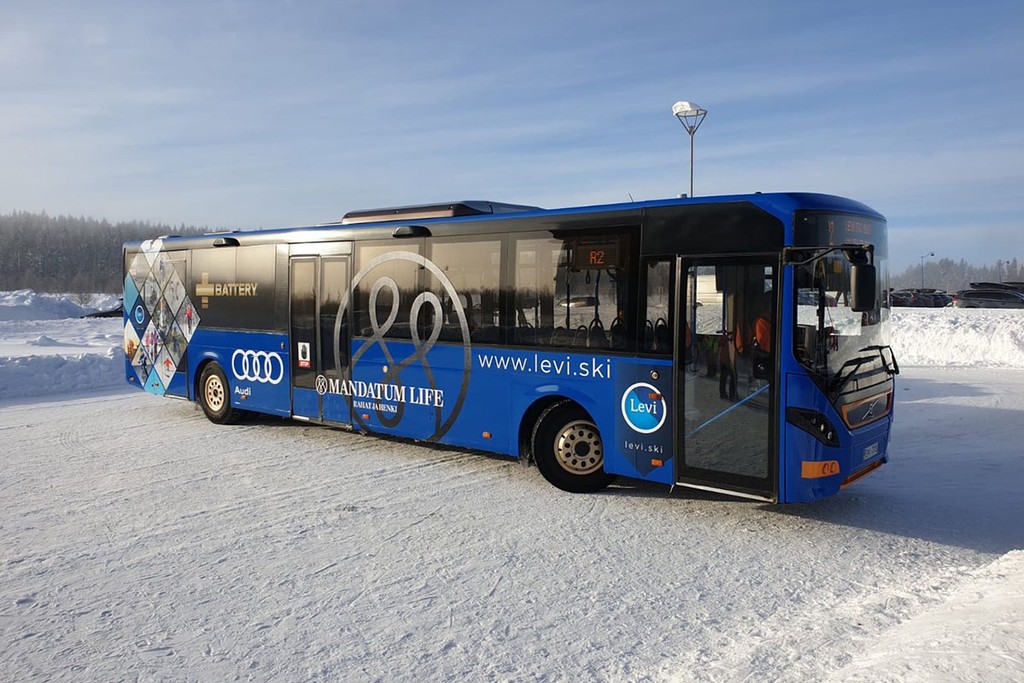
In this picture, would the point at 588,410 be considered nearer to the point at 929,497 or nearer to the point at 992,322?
the point at 929,497

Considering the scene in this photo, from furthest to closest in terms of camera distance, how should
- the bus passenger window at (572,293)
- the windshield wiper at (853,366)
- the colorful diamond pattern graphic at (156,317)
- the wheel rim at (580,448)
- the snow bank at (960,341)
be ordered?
the snow bank at (960,341), the colorful diamond pattern graphic at (156,317), the wheel rim at (580,448), the bus passenger window at (572,293), the windshield wiper at (853,366)

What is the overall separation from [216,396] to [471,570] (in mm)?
7974

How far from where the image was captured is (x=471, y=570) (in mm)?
6230

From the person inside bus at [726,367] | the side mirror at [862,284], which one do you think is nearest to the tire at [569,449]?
the person inside bus at [726,367]

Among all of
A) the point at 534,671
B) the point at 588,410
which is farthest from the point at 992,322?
the point at 534,671

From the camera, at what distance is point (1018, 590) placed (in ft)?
17.5

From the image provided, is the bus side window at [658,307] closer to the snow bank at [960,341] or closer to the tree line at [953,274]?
the snow bank at [960,341]

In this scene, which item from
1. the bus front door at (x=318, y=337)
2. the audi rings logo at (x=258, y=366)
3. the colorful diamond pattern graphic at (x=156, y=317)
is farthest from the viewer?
the colorful diamond pattern graphic at (x=156, y=317)

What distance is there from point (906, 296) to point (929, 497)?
47.0 metres

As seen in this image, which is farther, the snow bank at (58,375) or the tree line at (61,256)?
the tree line at (61,256)

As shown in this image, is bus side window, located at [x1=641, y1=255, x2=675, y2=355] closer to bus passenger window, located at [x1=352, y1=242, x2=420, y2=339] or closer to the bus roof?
the bus roof

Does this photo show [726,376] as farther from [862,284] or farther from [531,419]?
[531,419]

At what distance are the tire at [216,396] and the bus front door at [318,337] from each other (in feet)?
5.60

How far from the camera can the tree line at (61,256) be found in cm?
11019
